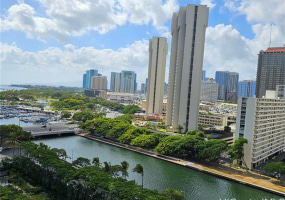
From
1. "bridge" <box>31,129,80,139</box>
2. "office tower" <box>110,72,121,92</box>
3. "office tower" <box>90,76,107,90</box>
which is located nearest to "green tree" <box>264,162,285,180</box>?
"bridge" <box>31,129,80,139</box>

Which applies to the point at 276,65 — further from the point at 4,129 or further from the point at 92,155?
the point at 4,129

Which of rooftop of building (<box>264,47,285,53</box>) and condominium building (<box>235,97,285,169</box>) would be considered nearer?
condominium building (<box>235,97,285,169</box>)

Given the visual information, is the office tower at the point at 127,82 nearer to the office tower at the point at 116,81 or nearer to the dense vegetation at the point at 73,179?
the office tower at the point at 116,81

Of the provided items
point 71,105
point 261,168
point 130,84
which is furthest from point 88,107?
point 130,84

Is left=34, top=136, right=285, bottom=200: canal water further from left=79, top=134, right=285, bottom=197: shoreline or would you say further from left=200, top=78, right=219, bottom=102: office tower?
left=200, top=78, right=219, bottom=102: office tower

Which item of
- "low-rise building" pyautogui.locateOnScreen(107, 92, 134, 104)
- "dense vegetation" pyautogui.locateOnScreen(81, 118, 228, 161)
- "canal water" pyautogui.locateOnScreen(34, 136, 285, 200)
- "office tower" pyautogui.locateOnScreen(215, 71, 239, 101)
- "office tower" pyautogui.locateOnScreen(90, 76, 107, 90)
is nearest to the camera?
"canal water" pyautogui.locateOnScreen(34, 136, 285, 200)
